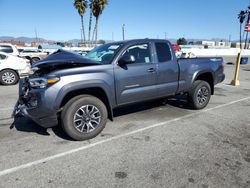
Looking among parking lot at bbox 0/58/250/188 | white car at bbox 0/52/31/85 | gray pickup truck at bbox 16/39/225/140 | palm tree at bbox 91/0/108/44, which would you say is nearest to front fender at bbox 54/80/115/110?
gray pickup truck at bbox 16/39/225/140

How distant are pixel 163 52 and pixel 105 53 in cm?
139

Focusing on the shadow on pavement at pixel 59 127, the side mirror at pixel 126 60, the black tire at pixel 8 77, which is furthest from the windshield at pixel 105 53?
the black tire at pixel 8 77

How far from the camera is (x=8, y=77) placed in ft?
33.6

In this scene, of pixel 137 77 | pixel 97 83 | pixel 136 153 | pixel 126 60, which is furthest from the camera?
pixel 137 77

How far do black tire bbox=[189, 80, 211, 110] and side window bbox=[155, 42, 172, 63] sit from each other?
3.82ft

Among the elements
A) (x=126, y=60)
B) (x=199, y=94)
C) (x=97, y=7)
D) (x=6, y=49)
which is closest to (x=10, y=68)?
(x=6, y=49)

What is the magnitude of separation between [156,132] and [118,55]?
171 centimetres

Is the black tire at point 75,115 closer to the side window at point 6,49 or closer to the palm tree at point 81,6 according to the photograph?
the side window at point 6,49

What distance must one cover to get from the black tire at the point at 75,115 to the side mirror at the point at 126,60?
0.85 m

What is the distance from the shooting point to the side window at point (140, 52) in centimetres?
486

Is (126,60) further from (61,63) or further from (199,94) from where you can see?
(199,94)

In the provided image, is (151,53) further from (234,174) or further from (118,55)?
(234,174)

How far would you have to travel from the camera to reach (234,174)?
3.14 m

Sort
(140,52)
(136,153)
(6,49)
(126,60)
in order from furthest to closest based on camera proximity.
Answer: (6,49)
(140,52)
(126,60)
(136,153)
